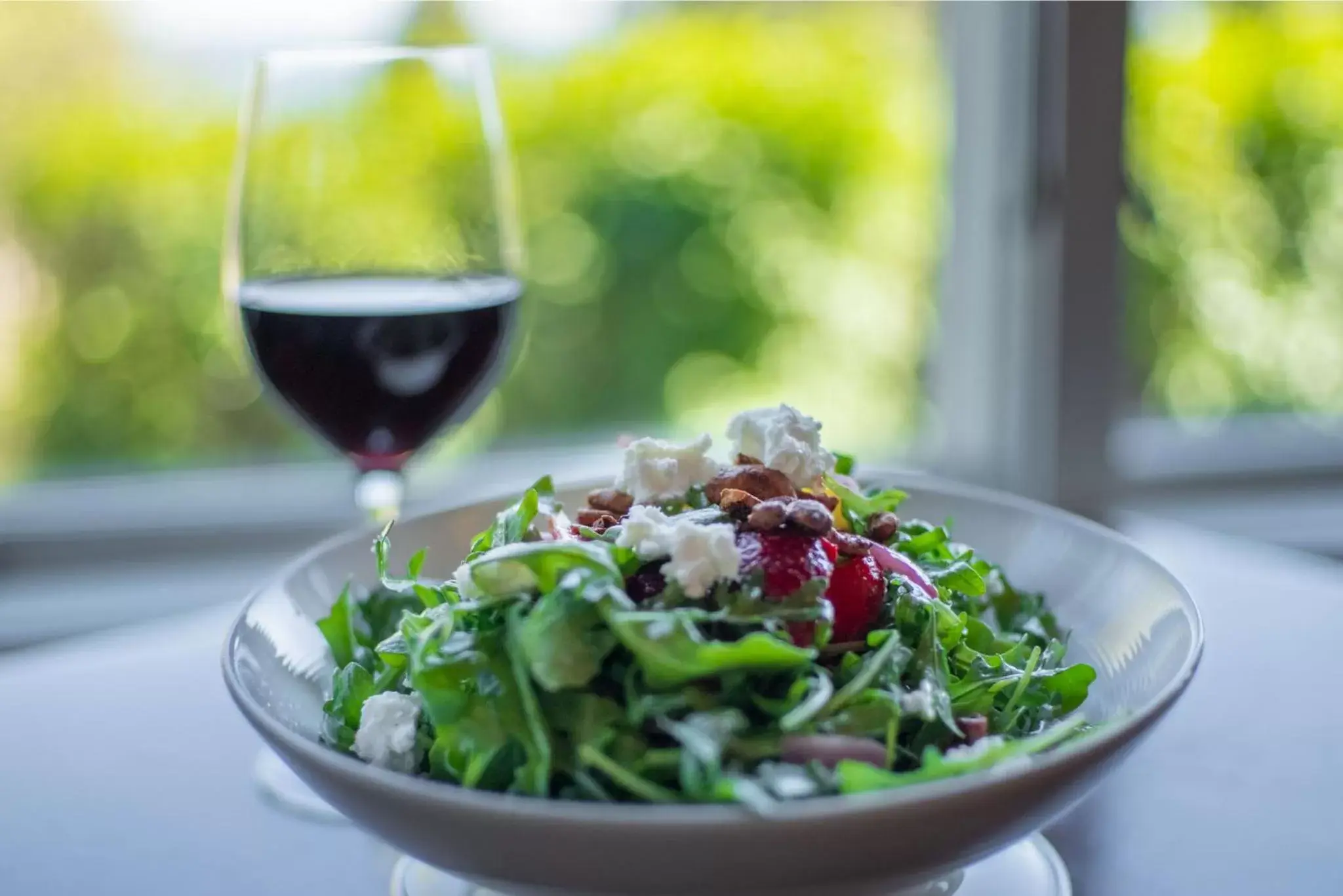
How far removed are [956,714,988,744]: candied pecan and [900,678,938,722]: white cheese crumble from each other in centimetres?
3

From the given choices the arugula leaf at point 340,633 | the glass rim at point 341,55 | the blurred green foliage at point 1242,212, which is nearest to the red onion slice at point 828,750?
the arugula leaf at point 340,633

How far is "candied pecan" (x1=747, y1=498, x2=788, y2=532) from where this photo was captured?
0.73 metres

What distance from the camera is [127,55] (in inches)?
78.5

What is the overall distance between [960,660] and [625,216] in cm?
158

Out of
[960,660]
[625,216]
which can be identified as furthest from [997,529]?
[625,216]

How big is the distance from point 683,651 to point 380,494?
50 cm

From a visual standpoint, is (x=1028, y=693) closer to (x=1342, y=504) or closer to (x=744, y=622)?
(x=744, y=622)

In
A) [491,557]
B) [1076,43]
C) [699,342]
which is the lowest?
[699,342]

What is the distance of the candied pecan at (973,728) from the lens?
0.70 metres

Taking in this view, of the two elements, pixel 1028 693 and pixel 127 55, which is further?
pixel 127 55

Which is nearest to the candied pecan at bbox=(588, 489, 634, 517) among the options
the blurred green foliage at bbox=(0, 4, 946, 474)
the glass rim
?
the glass rim

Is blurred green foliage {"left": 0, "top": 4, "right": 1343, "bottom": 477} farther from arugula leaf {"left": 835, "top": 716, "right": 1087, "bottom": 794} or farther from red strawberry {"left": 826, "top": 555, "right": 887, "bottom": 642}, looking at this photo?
arugula leaf {"left": 835, "top": 716, "right": 1087, "bottom": 794}

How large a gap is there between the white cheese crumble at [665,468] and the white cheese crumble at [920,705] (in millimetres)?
195

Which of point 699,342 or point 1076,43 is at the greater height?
point 1076,43
